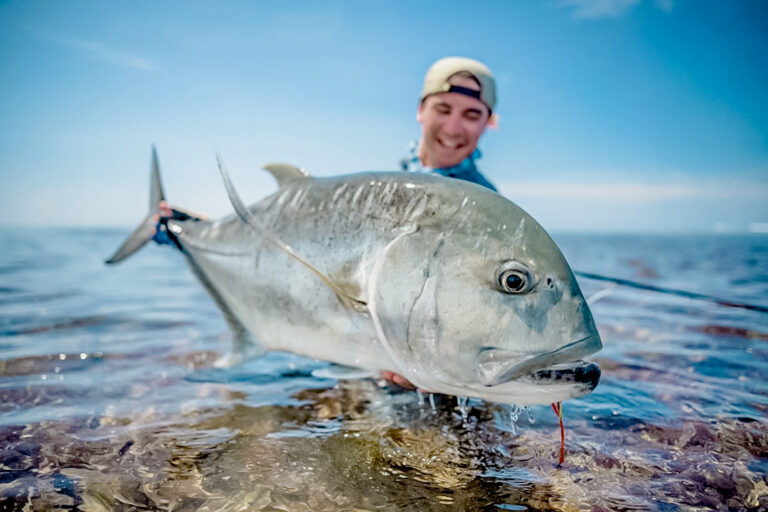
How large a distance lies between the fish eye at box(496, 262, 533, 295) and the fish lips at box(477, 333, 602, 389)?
0.24m

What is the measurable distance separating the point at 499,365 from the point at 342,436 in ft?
4.35

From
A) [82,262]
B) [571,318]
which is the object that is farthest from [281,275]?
[82,262]

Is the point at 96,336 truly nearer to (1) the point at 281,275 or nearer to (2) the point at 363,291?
(1) the point at 281,275

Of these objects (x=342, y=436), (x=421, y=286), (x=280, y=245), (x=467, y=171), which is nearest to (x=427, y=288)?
(x=421, y=286)

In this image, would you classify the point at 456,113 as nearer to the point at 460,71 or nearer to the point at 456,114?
the point at 456,114

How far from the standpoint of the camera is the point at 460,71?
406cm

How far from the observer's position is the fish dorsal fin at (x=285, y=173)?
9.29 feet

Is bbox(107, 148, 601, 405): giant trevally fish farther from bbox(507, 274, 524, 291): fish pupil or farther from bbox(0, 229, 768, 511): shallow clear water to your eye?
bbox(0, 229, 768, 511): shallow clear water

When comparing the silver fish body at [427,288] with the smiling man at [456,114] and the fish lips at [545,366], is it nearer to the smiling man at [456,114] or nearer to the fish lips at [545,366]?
the fish lips at [545,366]

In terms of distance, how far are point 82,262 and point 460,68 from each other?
14029mm

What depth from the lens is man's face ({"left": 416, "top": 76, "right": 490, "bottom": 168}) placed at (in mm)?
4156

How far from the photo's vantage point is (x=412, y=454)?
259cm

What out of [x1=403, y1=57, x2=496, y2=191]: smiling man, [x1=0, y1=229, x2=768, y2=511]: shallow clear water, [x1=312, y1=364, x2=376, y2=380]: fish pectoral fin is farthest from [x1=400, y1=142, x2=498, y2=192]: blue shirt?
[x1=312, y1=364, x2=376, y2=380]: fish pectoral fin

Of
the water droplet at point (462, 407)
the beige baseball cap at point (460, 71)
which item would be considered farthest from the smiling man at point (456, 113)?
the water droplet at point (462, 407)
